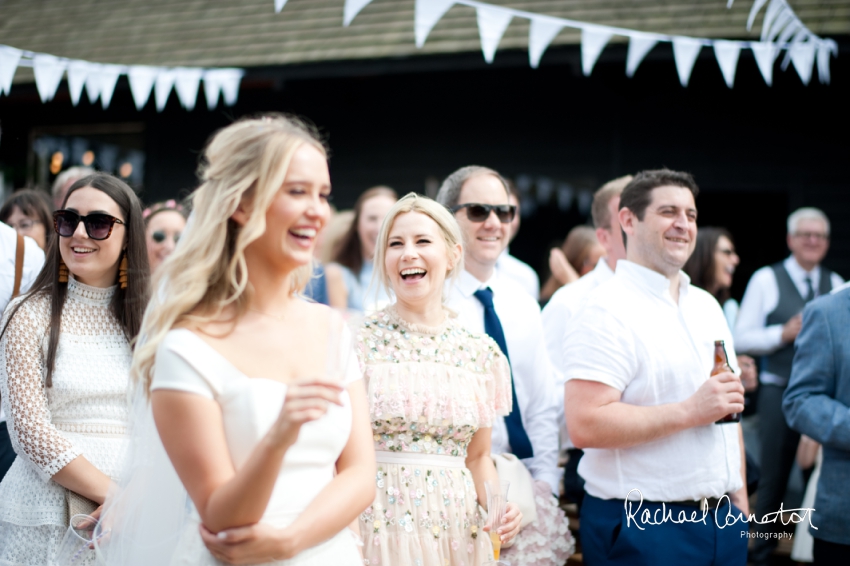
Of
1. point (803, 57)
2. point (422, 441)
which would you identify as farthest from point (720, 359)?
point (803, 57)

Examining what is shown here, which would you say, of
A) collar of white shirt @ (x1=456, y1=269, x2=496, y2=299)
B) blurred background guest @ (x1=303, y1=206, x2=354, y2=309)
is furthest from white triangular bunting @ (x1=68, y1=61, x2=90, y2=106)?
collar of white shirt @ (x1=456, y1=269, x2=496, y2=299)

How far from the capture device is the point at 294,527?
5.85ft

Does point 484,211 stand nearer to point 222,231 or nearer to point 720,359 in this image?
point 720,359

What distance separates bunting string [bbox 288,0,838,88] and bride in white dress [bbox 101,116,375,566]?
3.35m

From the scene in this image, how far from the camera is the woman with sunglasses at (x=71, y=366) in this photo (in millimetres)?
2656

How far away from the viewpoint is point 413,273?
114 inches

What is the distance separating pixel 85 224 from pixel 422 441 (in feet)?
4.85

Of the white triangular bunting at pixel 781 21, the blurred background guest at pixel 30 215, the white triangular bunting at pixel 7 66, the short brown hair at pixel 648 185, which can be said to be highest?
the white triangular bunting at pixel 781 21

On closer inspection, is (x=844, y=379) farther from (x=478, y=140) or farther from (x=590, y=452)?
(x=478, y=140)

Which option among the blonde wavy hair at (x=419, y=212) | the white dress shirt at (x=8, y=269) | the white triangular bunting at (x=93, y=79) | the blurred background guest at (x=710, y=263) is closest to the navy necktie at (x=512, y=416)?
the blonde wavy hair at (x=419, y=212)

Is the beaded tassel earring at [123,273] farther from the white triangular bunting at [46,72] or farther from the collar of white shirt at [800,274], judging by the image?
the collar of white shirt at [800,274]

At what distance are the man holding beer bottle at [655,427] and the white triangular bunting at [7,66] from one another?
4.00 metres

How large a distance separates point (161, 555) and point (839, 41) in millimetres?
7014

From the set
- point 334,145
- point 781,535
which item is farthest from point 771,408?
point 334,145
